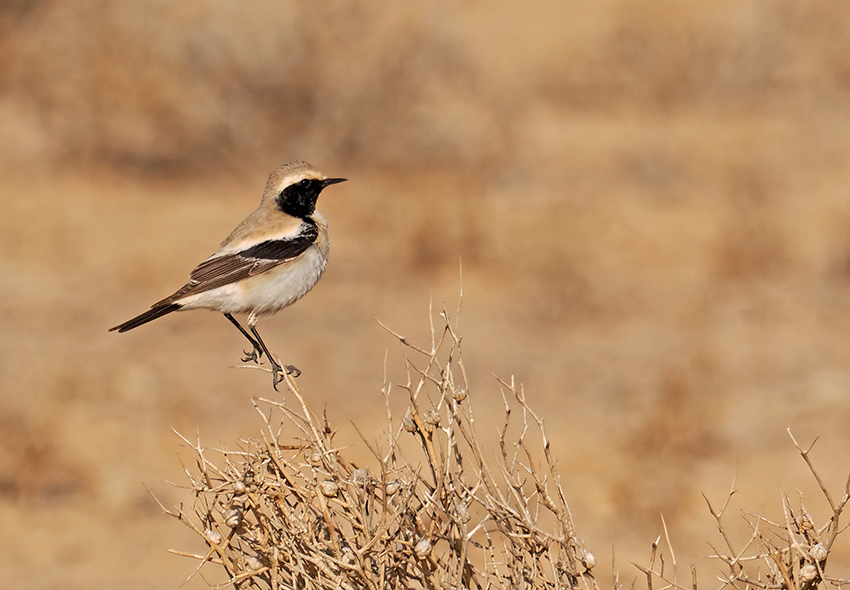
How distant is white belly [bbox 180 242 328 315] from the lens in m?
5.24

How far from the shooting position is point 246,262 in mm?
5379

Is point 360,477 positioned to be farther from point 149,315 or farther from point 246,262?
point 246,262

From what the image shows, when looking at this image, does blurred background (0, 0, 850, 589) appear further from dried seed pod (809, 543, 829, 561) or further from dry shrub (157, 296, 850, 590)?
dried seed pod (809, 543, 829, 561)

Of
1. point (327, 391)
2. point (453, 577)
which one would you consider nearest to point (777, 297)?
point (327, 391)

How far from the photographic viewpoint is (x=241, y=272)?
17.6 feet

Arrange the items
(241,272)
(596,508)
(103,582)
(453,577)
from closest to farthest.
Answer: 1. (453,577)
2. (241,272)
3. (103,582)
4. (596,508)

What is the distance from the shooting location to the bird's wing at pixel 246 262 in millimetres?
5293

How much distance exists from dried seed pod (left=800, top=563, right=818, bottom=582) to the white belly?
104 inches

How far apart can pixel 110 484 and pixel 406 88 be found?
7.91 m

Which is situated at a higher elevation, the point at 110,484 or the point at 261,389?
the point at 261,389

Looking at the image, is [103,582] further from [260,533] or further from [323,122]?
[323,122]

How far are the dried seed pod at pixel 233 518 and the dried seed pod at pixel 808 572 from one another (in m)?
1.87

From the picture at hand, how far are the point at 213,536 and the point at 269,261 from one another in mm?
1938

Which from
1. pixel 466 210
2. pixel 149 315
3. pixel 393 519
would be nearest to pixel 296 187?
pixel 149 315
